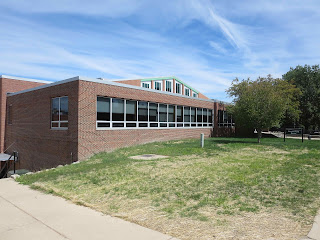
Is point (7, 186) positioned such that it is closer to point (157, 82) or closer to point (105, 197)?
point (105, 197)

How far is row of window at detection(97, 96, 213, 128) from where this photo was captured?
15.7 m

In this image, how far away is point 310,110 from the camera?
45906 millimetres

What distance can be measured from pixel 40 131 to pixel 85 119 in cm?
507

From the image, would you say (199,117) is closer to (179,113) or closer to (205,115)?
(205,115)

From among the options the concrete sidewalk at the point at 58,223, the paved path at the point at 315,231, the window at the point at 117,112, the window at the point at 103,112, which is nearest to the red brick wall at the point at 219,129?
the window at the point at 117,112

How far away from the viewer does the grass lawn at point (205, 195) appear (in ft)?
14.8

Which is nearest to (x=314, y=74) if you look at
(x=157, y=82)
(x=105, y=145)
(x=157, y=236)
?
(x=157, y=82)

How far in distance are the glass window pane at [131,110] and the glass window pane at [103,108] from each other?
1.63 m

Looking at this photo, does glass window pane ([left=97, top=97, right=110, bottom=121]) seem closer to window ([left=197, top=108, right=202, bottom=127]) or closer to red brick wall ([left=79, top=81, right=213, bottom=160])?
red brick wall ([left=79, top=81, right=213, bottom=160])

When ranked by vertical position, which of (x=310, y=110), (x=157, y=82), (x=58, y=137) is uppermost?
(x=157, y=82)

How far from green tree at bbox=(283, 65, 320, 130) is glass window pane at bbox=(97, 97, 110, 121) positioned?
40063mm

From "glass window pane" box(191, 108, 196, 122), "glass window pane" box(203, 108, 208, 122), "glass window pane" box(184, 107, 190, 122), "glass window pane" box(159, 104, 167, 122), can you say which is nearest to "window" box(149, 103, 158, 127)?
"glass window pane" box(159, 104, 167, 122)

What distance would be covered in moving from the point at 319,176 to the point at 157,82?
45.1 m

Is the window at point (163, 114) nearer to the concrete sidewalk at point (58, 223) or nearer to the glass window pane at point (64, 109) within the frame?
the glass window pane at point (64, 109)
